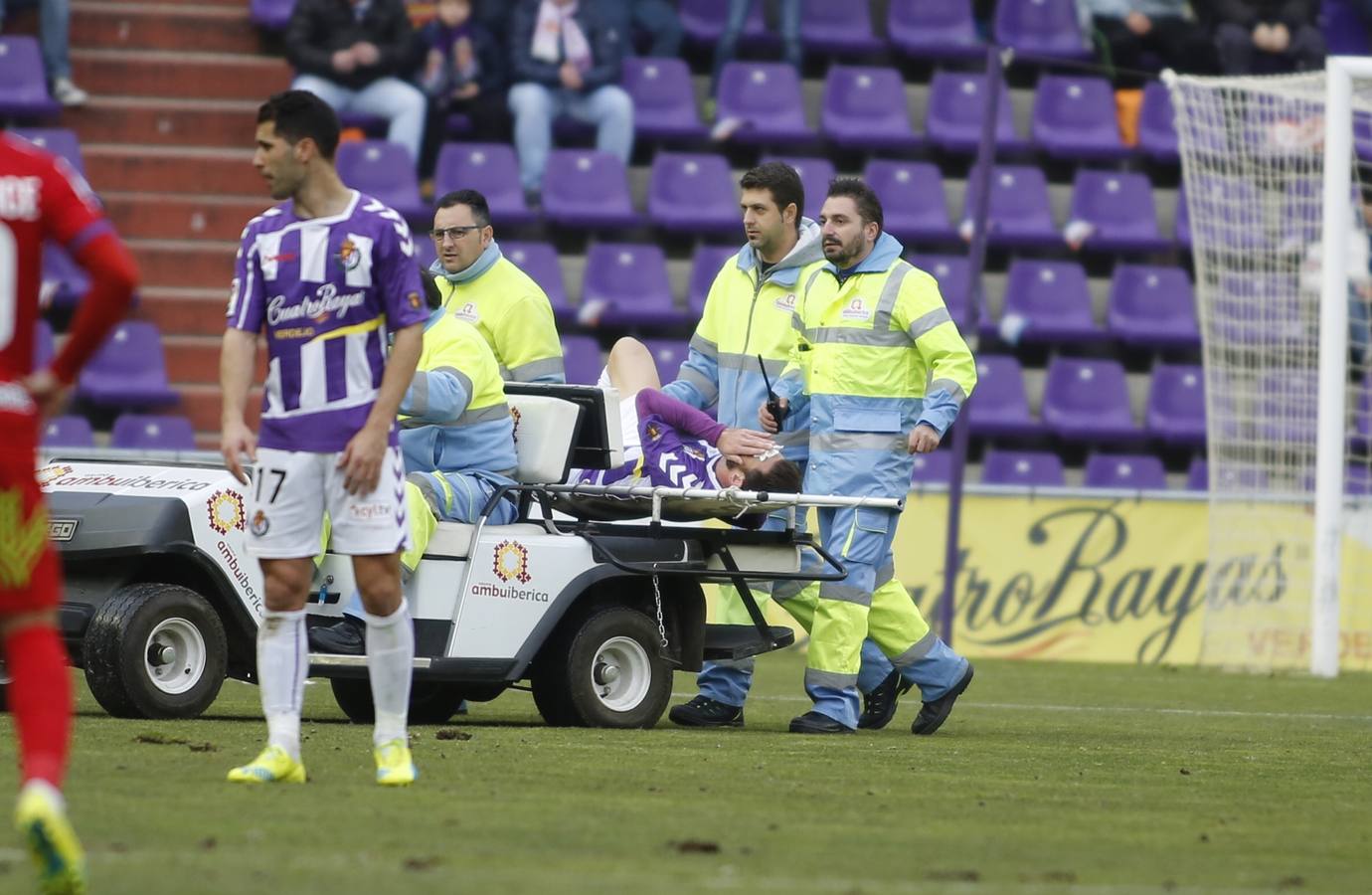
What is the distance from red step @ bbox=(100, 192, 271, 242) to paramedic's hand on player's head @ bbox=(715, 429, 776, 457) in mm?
8329

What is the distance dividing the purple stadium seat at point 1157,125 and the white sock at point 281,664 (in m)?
13.2

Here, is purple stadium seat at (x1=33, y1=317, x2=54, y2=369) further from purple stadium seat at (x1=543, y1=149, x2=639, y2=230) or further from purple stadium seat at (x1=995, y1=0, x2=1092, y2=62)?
purple stadium seat at (x1=995, y1=0, x2=1092, y2=62)

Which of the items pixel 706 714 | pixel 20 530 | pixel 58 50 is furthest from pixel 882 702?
pixel 58 50

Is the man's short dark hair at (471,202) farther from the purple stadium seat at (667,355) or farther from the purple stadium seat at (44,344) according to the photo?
the purple stadium seat at (667,355)

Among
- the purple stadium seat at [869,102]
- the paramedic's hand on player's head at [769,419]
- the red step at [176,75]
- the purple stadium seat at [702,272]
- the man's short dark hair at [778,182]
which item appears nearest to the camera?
the paramedic's hand on player's head at [769,419]

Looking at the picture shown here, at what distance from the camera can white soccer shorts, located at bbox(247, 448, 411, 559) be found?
6.20 m

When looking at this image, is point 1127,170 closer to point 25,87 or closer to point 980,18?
point 980,18

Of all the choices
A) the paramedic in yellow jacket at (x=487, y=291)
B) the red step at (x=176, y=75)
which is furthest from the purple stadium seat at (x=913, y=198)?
the paramedic in yellow jacket at (x=487, y=291)

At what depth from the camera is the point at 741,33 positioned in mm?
18016

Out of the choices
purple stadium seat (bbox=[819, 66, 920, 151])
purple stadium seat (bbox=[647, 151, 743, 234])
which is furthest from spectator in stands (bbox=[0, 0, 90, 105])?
purple stadium seat (bbox=[819, 66, 920, 151])

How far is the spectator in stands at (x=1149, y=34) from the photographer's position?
18.3m

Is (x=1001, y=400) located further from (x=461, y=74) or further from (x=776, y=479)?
(x=776, y=479)

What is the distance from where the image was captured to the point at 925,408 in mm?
8672

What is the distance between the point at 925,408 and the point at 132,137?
9.89 metres
